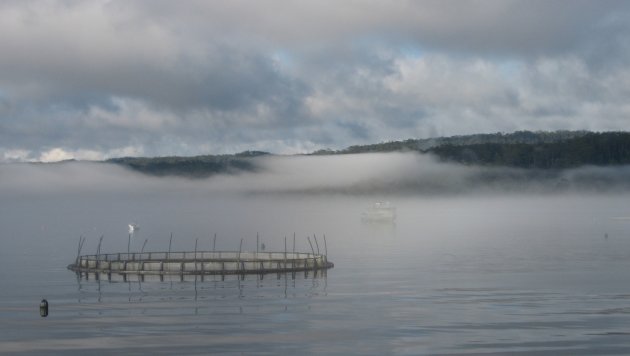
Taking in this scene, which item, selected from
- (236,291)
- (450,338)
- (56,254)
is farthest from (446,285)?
(56,254)

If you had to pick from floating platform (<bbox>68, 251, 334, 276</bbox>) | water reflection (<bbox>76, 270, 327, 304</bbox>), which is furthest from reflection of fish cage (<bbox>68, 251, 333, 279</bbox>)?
water reflection (<bbox>76, 270, 327, 304</bbox>)

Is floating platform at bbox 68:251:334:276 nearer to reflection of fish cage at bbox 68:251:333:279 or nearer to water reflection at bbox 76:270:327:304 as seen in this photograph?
reflection of fish cage at bbox 68:251:333:279

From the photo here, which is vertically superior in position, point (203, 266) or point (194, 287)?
point (203, 266)

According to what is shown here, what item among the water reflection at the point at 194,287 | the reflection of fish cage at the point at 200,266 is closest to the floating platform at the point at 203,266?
the reflection of fish cage at the point at 200,266

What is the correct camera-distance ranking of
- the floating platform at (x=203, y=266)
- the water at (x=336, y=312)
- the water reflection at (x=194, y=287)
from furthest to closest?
the floating platform at (x=203, y=266) → the water reflection at (x=194, y=287) → the water at (x=336, y=312)

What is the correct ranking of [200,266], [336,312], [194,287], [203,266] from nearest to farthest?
[336,312] → [194,287] → [203,266] → [200,266]

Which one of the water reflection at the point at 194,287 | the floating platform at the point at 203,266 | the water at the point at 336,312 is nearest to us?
the water at the point at 336,312

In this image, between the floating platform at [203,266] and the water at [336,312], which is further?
the floating platform at [203,266]

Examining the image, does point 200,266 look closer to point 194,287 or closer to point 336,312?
point 194,287

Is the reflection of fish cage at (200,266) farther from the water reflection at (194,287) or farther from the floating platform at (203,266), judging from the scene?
the water reflection at (194,287)

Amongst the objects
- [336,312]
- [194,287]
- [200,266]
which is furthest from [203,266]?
[336,312]

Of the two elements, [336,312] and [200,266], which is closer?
[336,312]

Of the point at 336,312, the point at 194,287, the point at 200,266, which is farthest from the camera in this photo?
the point at 200,266

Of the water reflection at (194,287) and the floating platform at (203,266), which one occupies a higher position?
the floating platform at (203,266)
